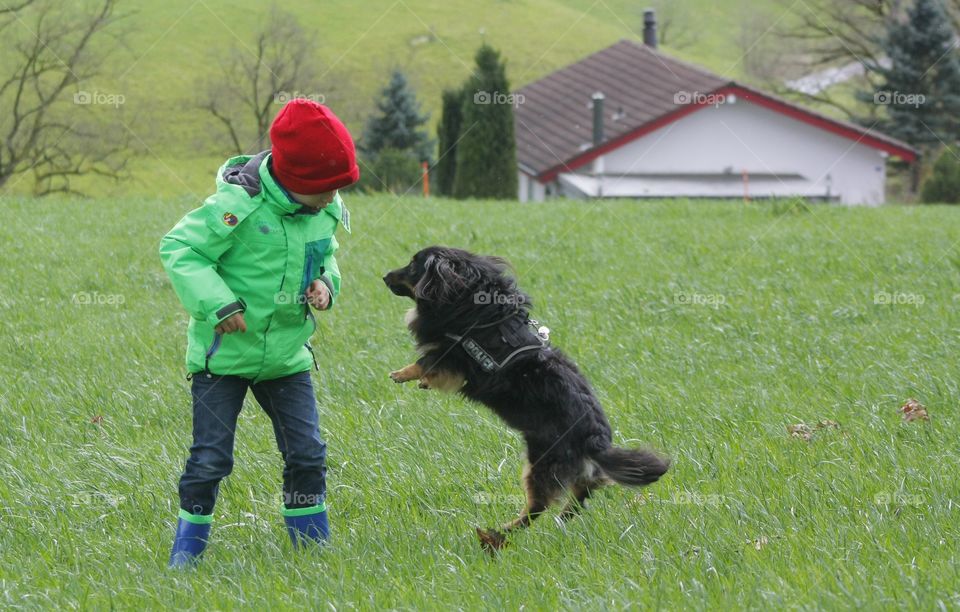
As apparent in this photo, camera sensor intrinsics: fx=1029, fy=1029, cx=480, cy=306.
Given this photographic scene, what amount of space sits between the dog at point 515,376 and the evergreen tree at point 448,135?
95.4 ft

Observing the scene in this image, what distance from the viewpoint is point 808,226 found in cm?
1312

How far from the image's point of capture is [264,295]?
12.3ft

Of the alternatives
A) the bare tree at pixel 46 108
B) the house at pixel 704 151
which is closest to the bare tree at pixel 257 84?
the bare tree at pixel 46 108

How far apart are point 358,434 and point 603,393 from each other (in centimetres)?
152

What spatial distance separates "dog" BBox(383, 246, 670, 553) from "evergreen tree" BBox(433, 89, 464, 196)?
29088mm

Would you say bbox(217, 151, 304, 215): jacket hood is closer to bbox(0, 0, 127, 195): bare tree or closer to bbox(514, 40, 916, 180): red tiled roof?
bbox(514, 40, 916, 180): red tiled roof

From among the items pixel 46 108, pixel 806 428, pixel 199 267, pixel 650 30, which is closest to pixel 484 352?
pixel 199 267

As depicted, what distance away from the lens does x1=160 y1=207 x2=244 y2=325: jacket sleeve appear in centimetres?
351

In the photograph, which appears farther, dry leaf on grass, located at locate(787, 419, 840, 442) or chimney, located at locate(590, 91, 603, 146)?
chimney, located at locate(590, 91, 603, 146)

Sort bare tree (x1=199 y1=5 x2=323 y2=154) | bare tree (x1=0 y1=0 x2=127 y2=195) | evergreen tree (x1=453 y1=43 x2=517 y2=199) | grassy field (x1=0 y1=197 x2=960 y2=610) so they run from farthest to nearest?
bare tree (x1=199 y1=5 x2=323 y2=154)
bare tree (x1=0 y1=0 x2=127 y2=195)
evergreen tree (x1=453 y1=43 x2=517 y2=199)
grassy field (x1=0 y1=197 x2=960 y2=610)

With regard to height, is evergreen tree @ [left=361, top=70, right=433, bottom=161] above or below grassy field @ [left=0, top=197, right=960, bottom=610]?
above

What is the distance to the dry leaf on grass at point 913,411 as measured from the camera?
17.1 ft

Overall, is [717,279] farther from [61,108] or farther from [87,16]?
[61,108]

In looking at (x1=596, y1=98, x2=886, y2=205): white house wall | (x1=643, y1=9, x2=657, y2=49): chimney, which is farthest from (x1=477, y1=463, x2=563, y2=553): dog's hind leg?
(x1=643, y1=9, x2=657, y2=49): chimney
